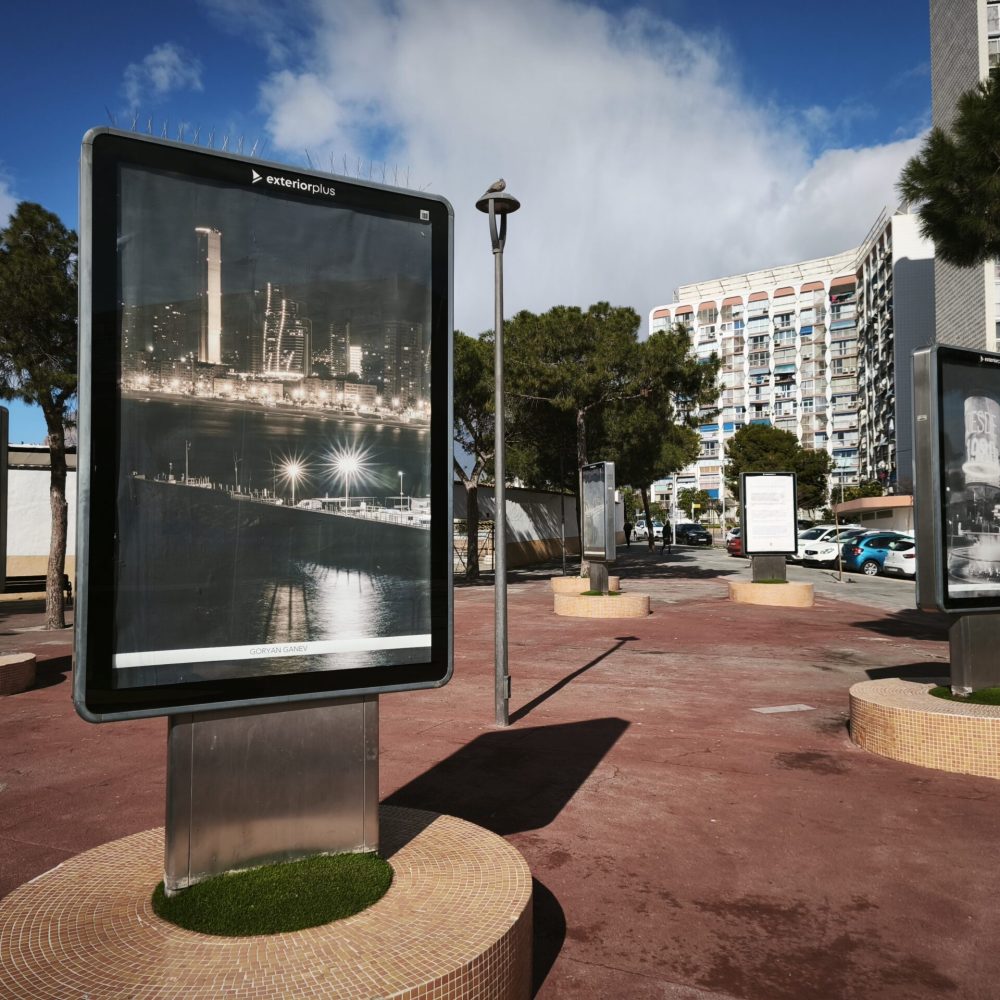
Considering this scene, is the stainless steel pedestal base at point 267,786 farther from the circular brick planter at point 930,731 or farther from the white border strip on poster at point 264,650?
the circular brick planter at point 930,731

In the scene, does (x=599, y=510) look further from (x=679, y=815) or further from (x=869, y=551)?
(x=869, y=551)

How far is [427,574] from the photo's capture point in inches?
125

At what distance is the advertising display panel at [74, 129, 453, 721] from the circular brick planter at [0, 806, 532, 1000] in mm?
739

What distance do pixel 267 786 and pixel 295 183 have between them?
7.37 ft

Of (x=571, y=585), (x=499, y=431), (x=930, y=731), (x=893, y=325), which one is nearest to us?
(x=930, y=731)

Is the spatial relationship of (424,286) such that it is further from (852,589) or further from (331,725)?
(852,589)

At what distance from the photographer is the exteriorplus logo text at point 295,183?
2.87 meters

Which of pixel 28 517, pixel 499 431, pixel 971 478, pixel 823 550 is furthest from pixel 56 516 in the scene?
pixel 823 550

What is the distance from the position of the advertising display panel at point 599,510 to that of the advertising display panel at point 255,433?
1365 centimetres

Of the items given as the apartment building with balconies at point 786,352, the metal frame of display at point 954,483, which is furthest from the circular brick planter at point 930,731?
the apartment building with balconies at point 786,352

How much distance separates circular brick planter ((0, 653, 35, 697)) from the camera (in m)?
8.98

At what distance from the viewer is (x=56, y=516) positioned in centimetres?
1443

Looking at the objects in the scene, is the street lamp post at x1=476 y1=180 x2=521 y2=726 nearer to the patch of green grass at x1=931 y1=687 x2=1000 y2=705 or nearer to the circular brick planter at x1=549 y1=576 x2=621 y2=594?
the patch of green grass at x1=931 y1=687 x2=1000 y2=705

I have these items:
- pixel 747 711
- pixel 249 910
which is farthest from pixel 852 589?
pixel 249 910
